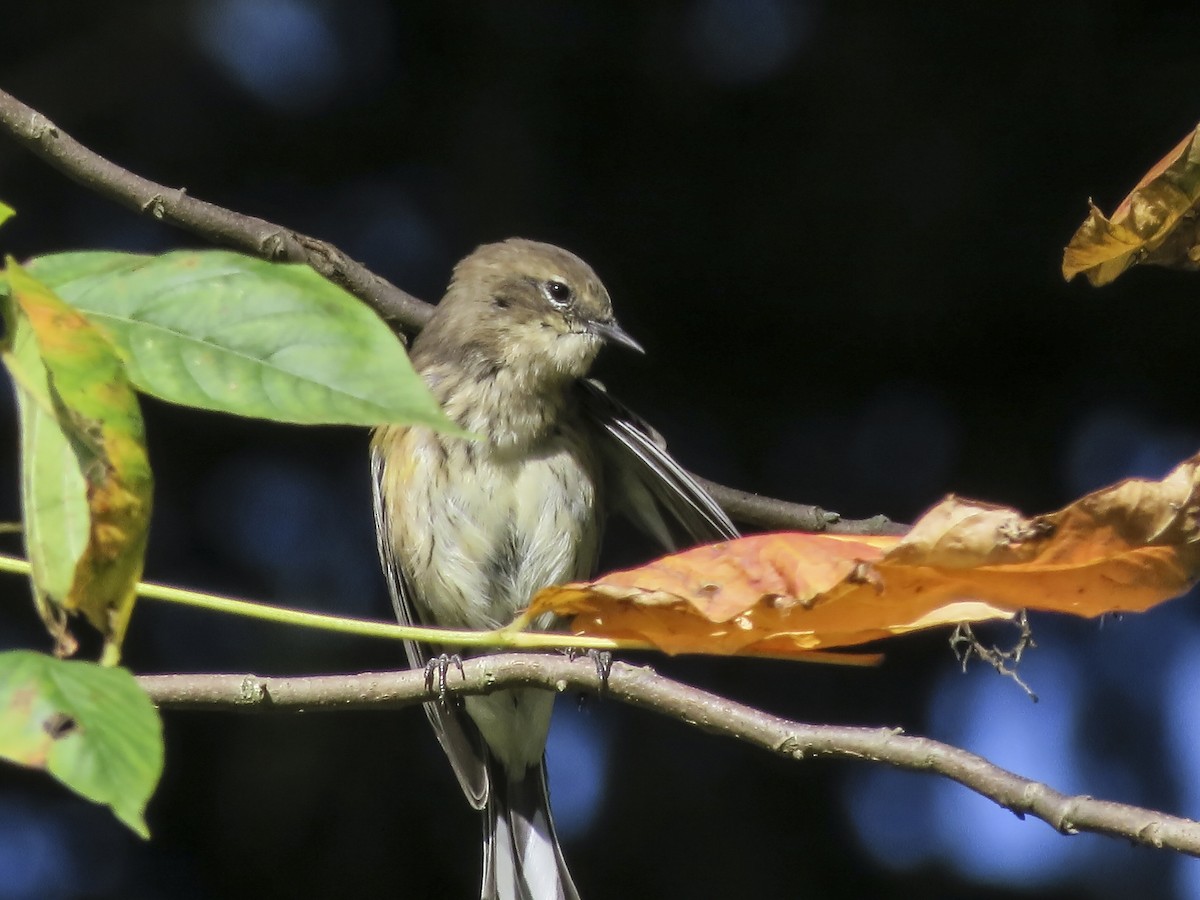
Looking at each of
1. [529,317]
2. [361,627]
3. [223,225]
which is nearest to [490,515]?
[529,317]

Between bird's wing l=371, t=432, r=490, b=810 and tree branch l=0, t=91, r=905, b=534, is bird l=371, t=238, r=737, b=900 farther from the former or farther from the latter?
tree branch l=0, t=91, r=905, b=534

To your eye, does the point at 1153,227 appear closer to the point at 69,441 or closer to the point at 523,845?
the point at 69,441

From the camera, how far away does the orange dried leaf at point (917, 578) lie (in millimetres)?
1409

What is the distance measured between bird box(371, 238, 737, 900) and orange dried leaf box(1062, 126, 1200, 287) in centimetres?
229

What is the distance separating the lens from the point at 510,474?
448cm

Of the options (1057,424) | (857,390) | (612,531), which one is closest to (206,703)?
(612,531)

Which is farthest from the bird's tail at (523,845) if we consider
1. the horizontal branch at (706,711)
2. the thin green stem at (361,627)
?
the thin green stem at (361,627)

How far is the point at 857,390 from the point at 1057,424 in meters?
0.82

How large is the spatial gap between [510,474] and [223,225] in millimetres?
1309

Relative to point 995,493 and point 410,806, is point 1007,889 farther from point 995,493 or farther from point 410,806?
point 410,806

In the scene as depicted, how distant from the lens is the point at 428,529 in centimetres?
454

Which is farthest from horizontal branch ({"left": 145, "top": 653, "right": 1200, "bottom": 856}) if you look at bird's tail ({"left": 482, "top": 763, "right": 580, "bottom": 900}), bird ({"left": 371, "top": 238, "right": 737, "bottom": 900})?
bird's tail ({"left": 482, "top": 763, "right": 580, "bottom": 900})

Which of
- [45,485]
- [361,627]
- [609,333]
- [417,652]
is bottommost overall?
[45,485]

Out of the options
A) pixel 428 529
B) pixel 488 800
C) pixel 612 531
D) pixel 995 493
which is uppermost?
pixel 995 493
